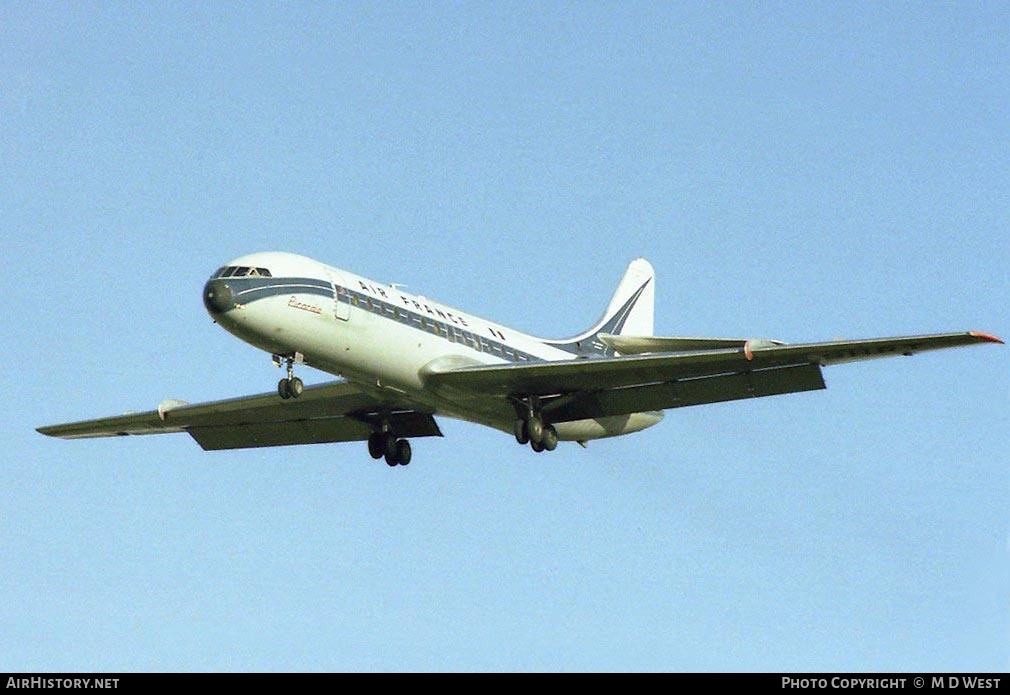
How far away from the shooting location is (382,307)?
45094mm

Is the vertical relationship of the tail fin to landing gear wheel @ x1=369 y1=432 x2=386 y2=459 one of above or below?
above

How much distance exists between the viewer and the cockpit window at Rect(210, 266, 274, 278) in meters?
43.2

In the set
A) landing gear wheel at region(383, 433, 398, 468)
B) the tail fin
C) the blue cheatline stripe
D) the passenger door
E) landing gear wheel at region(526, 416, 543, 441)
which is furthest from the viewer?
the tail fin

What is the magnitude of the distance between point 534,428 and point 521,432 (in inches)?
18.2

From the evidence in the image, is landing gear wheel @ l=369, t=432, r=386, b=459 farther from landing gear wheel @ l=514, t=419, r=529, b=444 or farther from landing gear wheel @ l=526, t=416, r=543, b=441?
landing gear wheel @ l=526, t=416, r=543, b=441

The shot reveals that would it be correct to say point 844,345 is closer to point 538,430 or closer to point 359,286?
point 538,430

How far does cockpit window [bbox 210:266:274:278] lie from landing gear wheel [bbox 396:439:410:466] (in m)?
9.35

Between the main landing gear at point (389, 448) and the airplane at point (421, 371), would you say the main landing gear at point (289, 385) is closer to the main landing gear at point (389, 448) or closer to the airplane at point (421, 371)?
the airplane at point (421, 371)

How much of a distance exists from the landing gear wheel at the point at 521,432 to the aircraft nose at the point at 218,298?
991cm

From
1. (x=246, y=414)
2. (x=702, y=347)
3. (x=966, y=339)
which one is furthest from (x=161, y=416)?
(x=966, y=339)

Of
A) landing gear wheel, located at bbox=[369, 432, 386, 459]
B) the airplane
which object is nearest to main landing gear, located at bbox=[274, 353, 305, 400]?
the airplane

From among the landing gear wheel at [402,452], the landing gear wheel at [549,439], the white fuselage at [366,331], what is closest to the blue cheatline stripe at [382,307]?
the white fuselage at [366,331]

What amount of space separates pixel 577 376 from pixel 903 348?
9744mm
